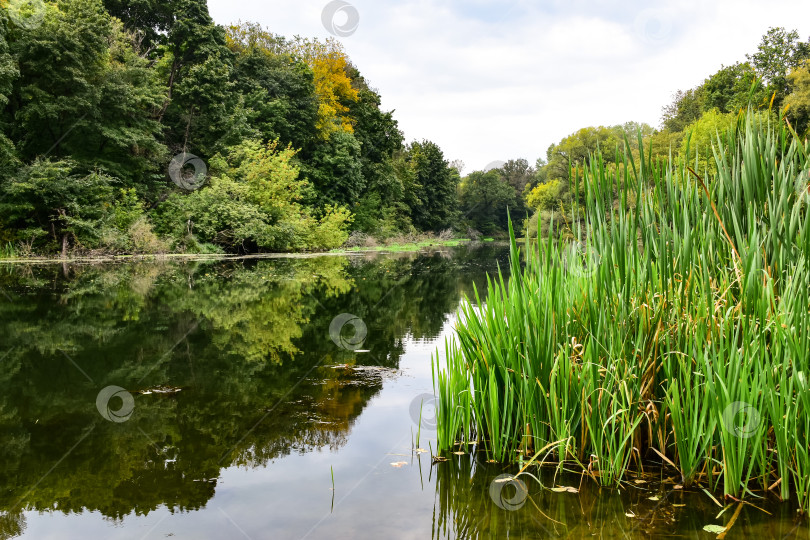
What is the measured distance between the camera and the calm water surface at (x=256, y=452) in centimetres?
274

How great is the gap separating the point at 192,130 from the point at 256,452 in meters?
28.6

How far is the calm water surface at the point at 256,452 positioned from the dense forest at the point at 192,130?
8.10 metres

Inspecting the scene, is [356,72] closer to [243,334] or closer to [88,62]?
[88,62]

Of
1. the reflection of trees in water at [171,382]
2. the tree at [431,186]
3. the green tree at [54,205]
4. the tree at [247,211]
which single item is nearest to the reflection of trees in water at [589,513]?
the reflection of trees in water at [171,382]

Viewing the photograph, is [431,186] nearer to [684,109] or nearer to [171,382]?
[684,109]

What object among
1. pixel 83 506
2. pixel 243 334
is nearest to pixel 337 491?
pixel 83 506

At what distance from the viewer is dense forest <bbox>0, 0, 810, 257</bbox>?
2058cm

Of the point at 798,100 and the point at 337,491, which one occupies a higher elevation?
the point at 798,100

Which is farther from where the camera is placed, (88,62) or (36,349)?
(88,62)

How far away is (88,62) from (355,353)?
20.9 metres

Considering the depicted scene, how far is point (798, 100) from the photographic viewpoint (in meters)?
26.4

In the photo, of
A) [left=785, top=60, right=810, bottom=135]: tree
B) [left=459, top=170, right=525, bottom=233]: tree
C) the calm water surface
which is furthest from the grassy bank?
[left=459, top=170, right=525, bottom=233]: tree

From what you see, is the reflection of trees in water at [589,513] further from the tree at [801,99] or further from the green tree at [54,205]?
the tree at [801,99]

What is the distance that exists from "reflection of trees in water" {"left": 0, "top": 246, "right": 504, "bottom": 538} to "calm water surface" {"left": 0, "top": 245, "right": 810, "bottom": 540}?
19 millimetres
